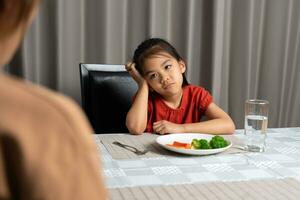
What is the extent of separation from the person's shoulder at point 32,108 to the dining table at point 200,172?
24.3 inches

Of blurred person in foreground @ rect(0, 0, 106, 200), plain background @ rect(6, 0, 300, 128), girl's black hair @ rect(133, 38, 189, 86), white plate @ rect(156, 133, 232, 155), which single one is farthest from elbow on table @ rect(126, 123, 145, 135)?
blurred person in foreground @ rect(0, 0, 106, 200)

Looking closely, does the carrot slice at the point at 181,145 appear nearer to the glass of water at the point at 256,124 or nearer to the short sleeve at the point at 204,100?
the glass of water at the point at 256,124

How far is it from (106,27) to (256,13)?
993 millimetres

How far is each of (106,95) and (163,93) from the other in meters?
0.26

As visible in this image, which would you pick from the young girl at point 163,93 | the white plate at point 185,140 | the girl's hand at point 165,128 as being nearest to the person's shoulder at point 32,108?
the white plate at point 185,140

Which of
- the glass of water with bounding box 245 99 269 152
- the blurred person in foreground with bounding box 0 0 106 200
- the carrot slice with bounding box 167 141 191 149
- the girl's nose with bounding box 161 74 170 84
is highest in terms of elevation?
the blurred person in foreground with bounding box 0 0 106 200

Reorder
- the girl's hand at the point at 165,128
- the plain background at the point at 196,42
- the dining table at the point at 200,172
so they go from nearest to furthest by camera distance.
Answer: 1. the dining table at the point at 200,172
2. the girl's hand at the point at 165,128
3. the plain background at the point at 196,42

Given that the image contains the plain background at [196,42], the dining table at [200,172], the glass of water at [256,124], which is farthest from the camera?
the plain background at [196,42]

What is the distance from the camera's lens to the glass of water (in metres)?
1.35

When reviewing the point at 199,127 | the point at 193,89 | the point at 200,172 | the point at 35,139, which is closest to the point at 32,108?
the point at 35,139

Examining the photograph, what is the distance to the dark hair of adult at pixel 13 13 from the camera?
0.30 m

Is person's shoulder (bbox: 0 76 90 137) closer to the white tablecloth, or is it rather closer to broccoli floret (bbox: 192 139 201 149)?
the white tablecloth

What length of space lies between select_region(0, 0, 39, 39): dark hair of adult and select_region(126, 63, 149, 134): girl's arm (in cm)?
125

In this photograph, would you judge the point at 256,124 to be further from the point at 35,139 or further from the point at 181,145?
the point at 35,139
